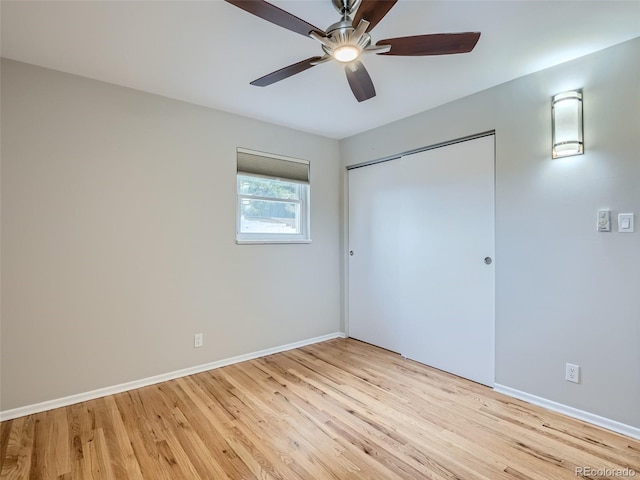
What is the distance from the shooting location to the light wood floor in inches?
67.5

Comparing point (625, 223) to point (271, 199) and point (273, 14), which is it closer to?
point (273, 14)

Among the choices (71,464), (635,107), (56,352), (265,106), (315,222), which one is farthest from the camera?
(315,222)

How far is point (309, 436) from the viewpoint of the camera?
200cm

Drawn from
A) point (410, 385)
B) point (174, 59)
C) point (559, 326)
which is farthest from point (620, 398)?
point (174, 59)

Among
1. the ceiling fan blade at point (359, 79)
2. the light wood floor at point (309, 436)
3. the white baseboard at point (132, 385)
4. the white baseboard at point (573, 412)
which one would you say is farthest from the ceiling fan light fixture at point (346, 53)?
the white baseboard at point (132, 385)

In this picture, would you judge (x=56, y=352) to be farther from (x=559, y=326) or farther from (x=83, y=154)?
(x=559, y=326)

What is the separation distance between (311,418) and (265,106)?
8.60 ft

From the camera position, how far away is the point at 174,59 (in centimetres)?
222

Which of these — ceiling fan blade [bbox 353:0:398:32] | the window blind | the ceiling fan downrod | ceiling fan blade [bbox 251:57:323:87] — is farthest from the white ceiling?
the window blind

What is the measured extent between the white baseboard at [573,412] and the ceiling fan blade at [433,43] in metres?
2.41

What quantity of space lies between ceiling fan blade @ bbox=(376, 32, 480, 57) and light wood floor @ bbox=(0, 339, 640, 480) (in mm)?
2184

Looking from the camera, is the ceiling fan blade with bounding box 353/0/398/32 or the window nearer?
the ceiling fan blade with bounding box 353/0/398/32

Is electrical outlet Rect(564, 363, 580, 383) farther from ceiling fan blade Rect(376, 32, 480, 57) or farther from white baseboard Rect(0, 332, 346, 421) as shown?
white baseboard Rect(0, 332, 346, 421)

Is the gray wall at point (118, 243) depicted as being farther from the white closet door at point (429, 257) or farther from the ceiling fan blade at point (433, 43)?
the ceiling fan blade at point (433, 43)
